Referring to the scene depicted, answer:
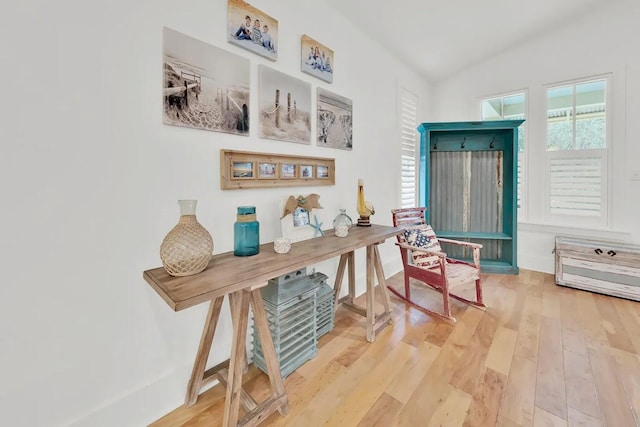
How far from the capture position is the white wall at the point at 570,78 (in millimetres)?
2725

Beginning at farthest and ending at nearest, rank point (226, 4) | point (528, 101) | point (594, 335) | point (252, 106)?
point (528, 101) → point (594, 335) → point (252, 106) → point (226, 4)

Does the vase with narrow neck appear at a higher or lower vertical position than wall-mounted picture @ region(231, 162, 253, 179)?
lower

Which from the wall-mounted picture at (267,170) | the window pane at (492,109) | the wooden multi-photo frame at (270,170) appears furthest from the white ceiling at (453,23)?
the wall-mounted picture at (267,170)

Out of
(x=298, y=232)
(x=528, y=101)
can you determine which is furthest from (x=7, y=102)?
(x=528, y=101)

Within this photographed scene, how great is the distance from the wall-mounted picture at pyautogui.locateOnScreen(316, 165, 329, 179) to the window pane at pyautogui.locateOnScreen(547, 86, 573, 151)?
291 cm

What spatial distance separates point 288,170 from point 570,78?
138 inches

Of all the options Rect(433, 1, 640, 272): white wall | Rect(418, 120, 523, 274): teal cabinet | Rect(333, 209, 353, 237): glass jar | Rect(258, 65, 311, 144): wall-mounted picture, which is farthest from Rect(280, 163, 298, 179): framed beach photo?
Rect(433, 1, 640, 272): white wall

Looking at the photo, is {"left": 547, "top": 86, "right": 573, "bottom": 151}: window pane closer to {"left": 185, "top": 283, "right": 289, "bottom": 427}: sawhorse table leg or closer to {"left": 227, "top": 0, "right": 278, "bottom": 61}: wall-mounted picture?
{"left": 227, "top": 0, "right": 278, "bottom": 61}: wall-mounted picture

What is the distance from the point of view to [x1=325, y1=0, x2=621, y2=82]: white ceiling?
2.38 metres

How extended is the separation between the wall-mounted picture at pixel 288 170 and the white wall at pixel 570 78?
304 cm

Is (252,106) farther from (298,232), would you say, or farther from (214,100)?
(298,232)

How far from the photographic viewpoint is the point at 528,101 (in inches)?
129

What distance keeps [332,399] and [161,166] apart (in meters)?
1.50

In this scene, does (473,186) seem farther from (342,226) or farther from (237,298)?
(237,298)
